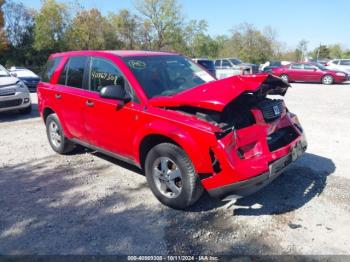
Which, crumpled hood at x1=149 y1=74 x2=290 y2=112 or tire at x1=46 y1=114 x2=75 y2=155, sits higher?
crumpled hood at x1=149 y1=74 x2=290 y2=112

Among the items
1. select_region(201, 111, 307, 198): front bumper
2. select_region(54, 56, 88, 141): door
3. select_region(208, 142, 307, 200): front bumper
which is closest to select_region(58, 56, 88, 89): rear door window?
select_region(54, 56, 88, 141): door

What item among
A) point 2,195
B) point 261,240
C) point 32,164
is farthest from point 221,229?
point 32,164

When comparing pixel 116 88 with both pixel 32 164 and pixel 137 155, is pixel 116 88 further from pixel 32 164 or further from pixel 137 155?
pixel 32 164

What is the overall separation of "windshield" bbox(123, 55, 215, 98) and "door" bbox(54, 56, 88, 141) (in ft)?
3.20

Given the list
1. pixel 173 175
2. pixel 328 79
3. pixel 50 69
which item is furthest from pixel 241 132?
pixel 328 79

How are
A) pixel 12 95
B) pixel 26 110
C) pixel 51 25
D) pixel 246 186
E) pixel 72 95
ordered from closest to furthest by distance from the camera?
pixel 246 186 → pixel 72 95 → pixel 12 95 → pixel 26 110 → pixel 51 25

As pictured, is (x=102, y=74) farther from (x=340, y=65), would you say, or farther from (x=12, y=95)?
(x=340, y=65)

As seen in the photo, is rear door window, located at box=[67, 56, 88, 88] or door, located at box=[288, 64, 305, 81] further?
door, located at box=[288, 64, 305, 81]

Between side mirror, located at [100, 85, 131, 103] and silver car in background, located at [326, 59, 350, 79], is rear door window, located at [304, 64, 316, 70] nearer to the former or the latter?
silver car in background, located at [326, 59, 350, 79]

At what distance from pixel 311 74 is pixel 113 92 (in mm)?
19185

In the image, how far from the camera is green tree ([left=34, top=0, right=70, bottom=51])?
3597 cm

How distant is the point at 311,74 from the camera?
20.5 m

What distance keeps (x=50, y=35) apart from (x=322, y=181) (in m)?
37.4

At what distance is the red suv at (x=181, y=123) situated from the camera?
3.27 meters
